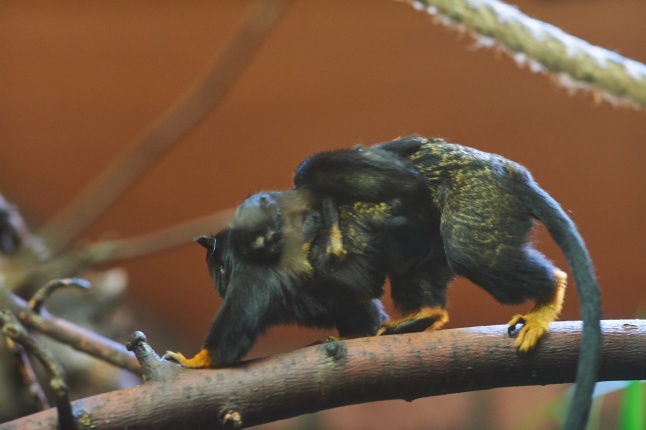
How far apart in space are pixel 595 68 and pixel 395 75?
1424 mm

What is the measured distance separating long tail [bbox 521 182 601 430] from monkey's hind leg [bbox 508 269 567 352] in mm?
91

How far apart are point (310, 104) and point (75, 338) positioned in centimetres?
135

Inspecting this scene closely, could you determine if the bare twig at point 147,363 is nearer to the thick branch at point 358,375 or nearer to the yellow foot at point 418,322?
the thick branch at point 358,375

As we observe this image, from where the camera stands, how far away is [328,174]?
5.75 ft

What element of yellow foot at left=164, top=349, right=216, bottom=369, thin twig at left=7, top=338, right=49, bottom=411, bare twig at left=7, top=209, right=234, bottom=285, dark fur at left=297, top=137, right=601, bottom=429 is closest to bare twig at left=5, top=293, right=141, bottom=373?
thin twig at left=7, top=338, right=49, bottom=411

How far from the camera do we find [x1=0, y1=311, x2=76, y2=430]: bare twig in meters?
1.38

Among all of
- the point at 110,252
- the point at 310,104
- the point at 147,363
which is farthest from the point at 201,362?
the point at 310,104

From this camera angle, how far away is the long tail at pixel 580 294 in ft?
4.49

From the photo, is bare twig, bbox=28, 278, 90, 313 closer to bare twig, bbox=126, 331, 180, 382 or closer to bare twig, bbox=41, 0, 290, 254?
bare twig, bbox=126, 331, 180, 382

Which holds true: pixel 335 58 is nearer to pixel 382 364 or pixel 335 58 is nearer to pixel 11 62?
pixel 11 62

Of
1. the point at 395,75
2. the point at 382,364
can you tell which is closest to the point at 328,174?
the point at 382,364

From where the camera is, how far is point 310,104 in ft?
10.4

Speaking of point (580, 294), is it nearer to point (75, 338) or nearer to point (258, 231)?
point (258, 231)

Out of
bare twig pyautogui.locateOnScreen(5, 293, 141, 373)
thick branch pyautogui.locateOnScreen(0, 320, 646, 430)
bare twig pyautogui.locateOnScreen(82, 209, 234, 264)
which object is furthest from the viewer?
bare twig pyautogui.locateOnScreen(5, 293, 141, 373)
